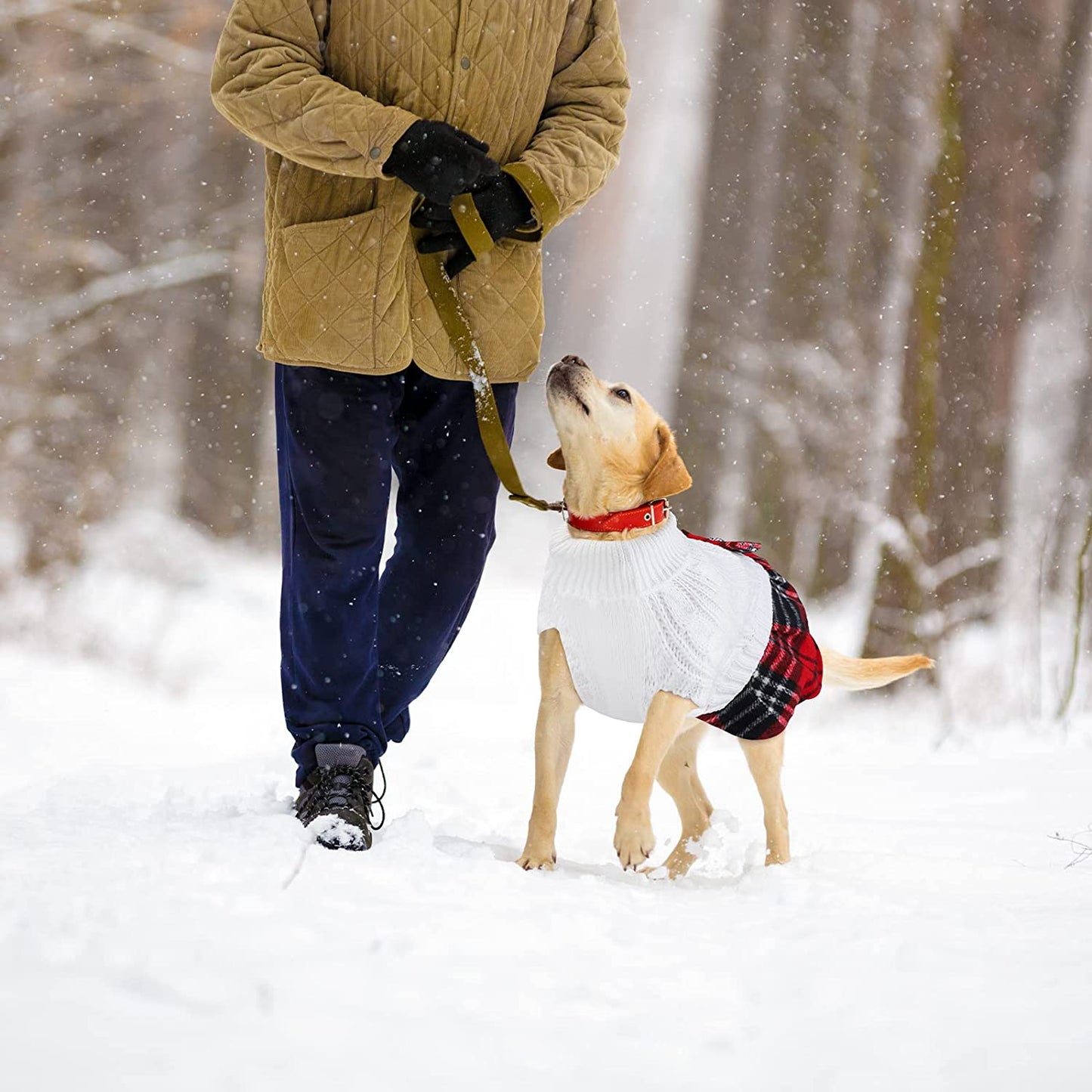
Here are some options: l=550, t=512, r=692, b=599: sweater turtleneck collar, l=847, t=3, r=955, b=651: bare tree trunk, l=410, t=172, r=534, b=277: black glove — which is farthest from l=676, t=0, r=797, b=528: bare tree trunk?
l=410, t=172, r=534, b=277: black glove

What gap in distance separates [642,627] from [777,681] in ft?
1.31

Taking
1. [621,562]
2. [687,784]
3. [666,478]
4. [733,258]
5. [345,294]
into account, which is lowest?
[687,784]

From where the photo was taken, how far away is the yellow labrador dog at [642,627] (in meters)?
2.22

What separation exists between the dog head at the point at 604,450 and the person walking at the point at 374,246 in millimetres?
129

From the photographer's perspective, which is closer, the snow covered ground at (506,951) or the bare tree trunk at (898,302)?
the snow covered ground at (506,951)

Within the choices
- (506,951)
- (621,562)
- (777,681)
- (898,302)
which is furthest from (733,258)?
(506,951)

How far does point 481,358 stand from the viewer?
2338mm

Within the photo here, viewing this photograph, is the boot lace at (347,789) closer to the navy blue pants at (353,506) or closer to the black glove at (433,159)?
the navy blue pants at (353,506)

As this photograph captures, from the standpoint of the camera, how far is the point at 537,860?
2221mm

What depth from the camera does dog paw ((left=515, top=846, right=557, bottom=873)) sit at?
7.27 feet

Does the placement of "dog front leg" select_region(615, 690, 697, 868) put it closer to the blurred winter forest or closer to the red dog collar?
the red dog collar

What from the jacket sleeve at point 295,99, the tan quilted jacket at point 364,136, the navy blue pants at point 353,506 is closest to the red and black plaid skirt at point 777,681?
the navy blue pants at point 353,506

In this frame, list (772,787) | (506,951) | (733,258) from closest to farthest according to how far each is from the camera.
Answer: (506,951)
(772,787)
(733,258)

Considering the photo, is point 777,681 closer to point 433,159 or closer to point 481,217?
point 481,217
